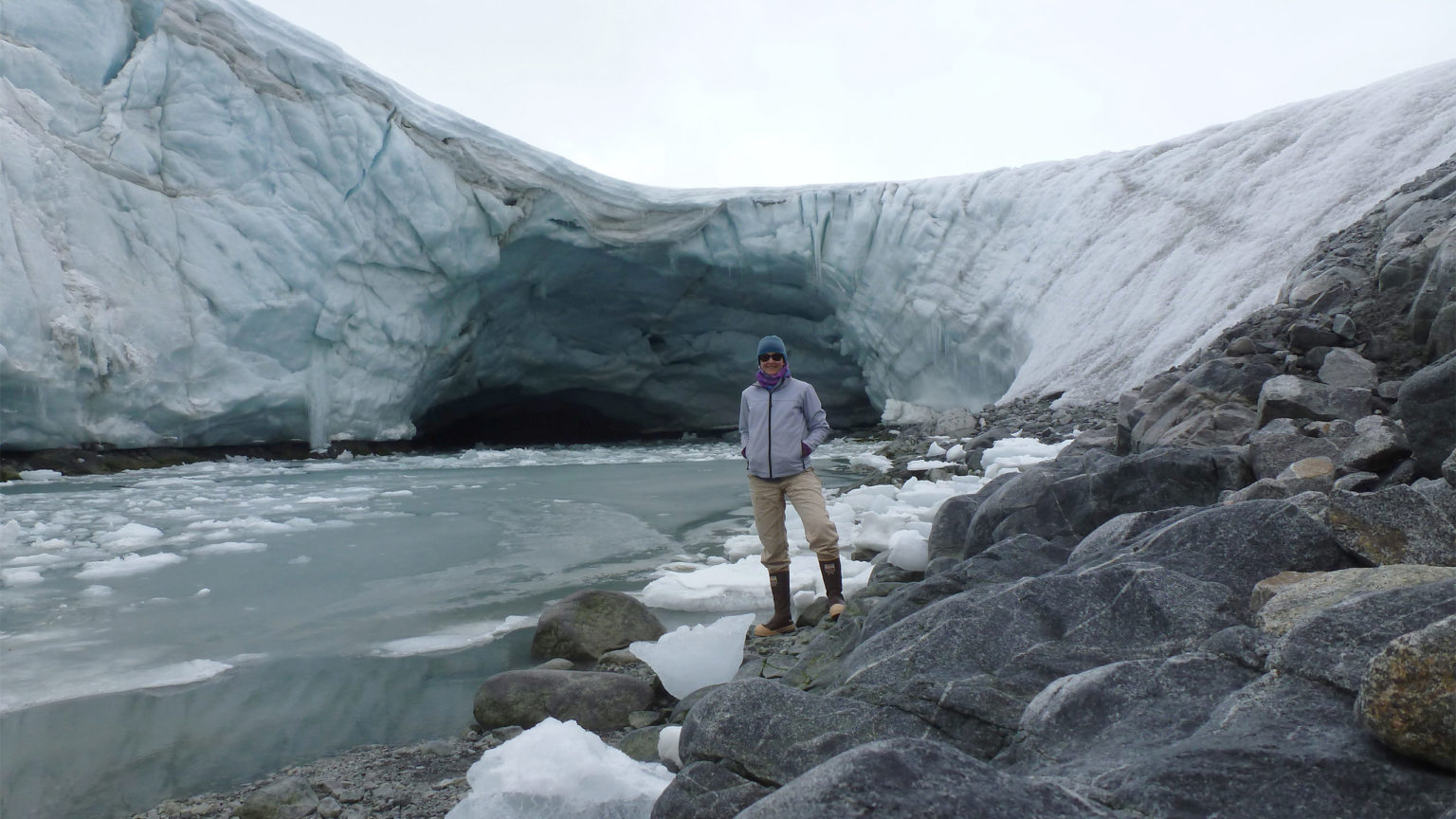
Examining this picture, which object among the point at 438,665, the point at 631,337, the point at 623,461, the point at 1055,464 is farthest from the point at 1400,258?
the point at 631,337

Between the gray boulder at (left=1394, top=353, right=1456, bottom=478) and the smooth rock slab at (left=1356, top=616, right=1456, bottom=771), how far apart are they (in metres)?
1.56

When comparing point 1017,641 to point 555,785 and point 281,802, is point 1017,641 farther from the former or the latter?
point 281,802

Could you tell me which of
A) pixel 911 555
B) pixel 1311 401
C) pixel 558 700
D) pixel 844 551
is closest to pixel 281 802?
pixel 558 700

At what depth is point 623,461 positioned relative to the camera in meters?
13.1

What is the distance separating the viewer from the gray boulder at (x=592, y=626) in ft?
10.5

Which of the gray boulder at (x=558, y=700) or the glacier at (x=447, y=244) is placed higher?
the glacier at (x=447, y=244)

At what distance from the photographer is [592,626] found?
3.27 m

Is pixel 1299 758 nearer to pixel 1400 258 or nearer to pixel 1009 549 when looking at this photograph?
pixel 1009 549

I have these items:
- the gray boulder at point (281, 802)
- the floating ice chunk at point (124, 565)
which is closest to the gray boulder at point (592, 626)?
the gray boulder at point (281, 802)

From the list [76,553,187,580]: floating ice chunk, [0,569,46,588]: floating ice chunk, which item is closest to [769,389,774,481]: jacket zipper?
[76,553,187,580]: floating ice chunk

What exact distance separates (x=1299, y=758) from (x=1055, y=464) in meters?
2.90

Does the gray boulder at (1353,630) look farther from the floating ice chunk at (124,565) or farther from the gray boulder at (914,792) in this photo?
the floating ice chunk at (124,565)

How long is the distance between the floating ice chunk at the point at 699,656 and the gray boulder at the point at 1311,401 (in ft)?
7.89

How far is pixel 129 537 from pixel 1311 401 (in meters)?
6.33
